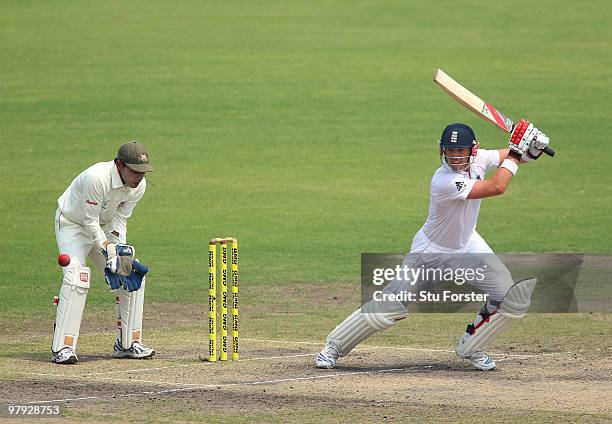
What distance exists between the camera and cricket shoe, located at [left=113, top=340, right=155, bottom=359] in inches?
432

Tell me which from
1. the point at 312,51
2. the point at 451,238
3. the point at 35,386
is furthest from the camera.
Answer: the point at 312,51

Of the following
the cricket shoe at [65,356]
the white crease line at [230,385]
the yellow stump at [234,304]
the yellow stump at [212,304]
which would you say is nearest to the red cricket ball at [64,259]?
the cricket shoe at [65,356]

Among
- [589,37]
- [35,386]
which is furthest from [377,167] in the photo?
[35,386]

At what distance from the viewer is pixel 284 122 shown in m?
25.8

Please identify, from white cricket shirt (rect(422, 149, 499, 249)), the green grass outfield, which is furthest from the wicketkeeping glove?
white cricket shirt (rect(422, 149, 499, 249))

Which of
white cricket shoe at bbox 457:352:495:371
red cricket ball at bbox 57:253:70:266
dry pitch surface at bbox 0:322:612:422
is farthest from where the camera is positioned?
red cricket ball at bbox 57:253:70:266

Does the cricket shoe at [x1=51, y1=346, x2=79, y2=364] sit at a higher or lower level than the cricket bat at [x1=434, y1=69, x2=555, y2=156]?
lower

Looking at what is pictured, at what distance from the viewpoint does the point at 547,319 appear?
1307 centimetres

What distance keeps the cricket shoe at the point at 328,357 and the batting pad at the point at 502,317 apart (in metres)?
0.98

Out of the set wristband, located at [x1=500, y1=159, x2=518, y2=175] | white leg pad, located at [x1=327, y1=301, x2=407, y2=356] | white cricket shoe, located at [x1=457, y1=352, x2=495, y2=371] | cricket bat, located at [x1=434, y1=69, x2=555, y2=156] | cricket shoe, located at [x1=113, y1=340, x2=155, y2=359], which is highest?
cricket bat, located at [x1=434, y1=69, x2=555, y2=156]

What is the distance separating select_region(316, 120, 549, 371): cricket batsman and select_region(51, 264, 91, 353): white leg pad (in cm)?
201

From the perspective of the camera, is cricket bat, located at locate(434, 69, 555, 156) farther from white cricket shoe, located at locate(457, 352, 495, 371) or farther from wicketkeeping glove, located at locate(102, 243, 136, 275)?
wicketkeeping glove, located at locate(102, 243, 136, 275)

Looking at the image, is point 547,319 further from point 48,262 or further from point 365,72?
point 365,72

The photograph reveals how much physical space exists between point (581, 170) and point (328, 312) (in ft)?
32.7
